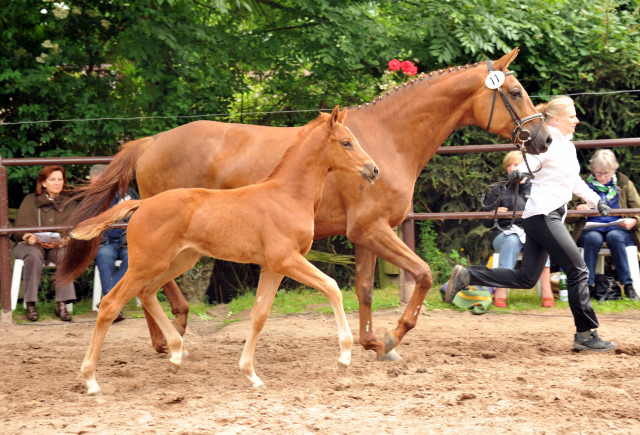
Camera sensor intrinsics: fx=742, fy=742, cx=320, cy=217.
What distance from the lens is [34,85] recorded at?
294 inches

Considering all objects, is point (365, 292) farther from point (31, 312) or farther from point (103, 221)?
point (31, 312)

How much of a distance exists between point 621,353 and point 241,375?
2.62 m

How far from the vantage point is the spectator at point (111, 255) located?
6.78m

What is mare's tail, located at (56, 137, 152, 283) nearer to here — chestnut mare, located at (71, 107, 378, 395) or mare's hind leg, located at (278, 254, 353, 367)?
chestnut mare, located at (71, 107, 378, 395)

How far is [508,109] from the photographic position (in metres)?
5.15

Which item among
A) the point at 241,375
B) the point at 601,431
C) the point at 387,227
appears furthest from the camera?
the point at 387,227

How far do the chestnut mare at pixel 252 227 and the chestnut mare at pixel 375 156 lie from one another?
26.7 inches

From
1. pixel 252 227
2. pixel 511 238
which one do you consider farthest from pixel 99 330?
pixel 511 238

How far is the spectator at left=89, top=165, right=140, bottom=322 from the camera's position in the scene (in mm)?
6777

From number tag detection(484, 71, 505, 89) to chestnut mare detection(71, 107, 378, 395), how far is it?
1.25 m

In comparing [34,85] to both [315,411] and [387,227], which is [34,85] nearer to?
[387,227]

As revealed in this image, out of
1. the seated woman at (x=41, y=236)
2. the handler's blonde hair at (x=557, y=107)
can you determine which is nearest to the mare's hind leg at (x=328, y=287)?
the handler's blonde hair at (x=557, y=107)

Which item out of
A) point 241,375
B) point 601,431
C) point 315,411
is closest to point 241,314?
point 241,375

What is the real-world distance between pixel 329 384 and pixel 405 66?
12.4 ft
